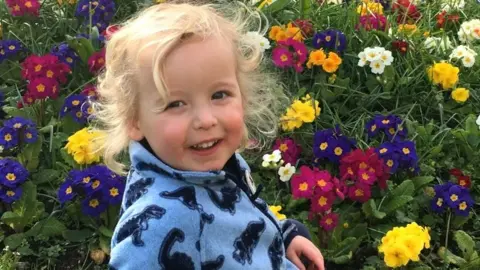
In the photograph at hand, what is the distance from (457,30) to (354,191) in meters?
1.99

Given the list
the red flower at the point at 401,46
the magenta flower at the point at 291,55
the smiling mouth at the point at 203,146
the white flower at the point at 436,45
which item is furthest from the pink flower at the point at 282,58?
the smiling mouth at the point at 203,146

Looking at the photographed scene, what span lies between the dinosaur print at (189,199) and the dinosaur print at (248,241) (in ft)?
0.42

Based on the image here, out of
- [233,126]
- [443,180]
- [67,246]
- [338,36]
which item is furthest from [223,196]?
[338,36]

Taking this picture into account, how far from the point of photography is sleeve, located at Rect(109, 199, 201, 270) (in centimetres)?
177

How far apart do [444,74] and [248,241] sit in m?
2.18

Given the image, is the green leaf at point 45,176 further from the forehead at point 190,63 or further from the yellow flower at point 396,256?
the forehead at point 190,63

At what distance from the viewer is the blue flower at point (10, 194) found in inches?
124

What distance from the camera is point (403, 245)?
2689 millimetres

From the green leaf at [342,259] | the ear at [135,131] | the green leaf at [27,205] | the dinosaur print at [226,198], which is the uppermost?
the ear at [135,131]

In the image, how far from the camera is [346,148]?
133 inches

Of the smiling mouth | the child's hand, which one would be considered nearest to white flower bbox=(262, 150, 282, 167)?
the child's hand

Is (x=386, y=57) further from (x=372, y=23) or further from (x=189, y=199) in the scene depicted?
(x=189, y=199)

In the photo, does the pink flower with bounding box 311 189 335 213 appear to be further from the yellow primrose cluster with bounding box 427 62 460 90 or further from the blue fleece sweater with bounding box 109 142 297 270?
the yellow primrose cluster with bounding box 427 62 460 90

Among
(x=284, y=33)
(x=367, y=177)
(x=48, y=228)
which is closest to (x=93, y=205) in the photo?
(x=48, y=228)
